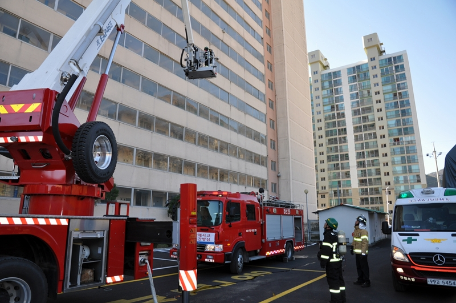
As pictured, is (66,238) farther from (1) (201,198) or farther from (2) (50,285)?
(1) (201,198)

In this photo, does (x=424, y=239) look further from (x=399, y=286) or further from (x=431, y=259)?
(x=399, y=286)

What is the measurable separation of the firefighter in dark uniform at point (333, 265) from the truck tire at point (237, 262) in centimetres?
375

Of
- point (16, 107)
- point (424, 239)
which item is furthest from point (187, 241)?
point (424, 239)

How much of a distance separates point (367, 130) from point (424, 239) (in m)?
83.4

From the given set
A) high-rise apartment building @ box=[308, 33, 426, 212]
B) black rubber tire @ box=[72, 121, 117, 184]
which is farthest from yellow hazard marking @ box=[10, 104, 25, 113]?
high-rise apartment building @ box=[308, 33, 426, 212]

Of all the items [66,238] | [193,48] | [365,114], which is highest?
[365,114]

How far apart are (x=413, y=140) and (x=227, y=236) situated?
263 ft

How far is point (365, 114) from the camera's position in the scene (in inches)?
3300

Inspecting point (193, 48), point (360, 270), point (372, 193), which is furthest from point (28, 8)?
point (372, 193)

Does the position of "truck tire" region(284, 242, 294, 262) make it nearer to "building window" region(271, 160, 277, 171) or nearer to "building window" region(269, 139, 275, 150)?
"building window" region(271, 160, 277, 171)

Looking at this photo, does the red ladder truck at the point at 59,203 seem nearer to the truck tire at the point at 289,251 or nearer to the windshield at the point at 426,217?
the windshield at the point at 426,217

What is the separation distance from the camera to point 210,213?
939cm

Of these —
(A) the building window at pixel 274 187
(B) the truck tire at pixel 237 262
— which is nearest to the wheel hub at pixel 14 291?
(B) the truck tire at pixel 237 262

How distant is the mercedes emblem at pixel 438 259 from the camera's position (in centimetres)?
625
